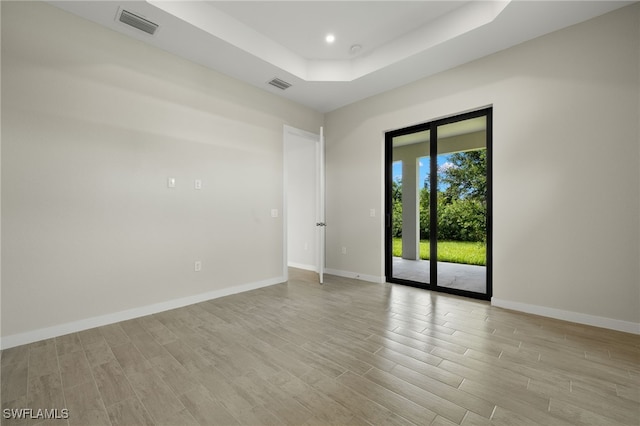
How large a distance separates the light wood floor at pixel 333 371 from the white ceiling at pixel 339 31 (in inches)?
119

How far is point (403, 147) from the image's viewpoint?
15.4ft

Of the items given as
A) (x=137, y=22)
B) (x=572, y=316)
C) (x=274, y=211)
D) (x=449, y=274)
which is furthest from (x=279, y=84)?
(x=572, y=316)

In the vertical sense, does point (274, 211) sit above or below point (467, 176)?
below

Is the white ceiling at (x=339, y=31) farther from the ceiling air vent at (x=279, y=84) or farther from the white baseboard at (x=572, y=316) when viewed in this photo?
the white baseboard at (x=572, y=316)

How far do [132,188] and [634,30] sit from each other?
511 centimetres

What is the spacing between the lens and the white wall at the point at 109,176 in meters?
2.28

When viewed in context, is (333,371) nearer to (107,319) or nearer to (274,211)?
(107,319)

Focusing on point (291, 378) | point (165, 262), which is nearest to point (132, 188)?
point (165, 262)

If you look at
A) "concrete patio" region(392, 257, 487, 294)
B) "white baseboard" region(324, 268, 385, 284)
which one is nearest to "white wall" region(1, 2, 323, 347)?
"white baseboard" region(324, 268, 385, 284)

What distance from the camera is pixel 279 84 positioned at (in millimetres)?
3951

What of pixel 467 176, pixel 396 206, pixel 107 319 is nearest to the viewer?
pixel 107 319

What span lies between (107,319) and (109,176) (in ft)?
4.71

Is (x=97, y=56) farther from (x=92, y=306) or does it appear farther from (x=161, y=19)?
(x=92, y=306)

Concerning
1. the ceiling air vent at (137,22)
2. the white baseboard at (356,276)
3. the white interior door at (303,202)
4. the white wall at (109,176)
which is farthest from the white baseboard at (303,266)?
the ceiling air vent at (137,22)
